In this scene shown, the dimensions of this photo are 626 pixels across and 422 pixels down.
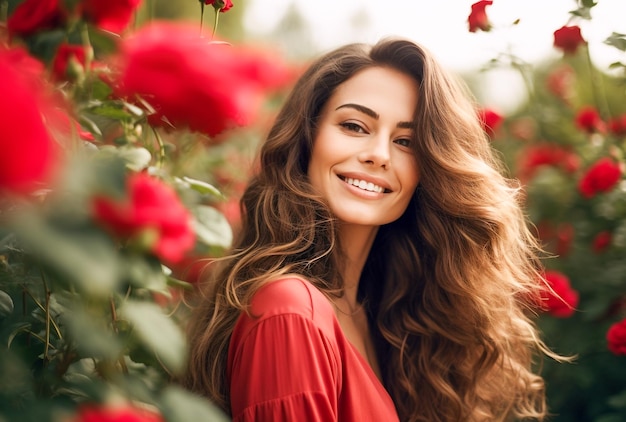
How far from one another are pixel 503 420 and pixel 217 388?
4.43ft

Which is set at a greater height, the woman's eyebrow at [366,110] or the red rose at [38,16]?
the red rose at [38,16]

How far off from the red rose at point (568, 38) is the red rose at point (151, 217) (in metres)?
1.84

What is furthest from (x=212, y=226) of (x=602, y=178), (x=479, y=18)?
(x=602, y=178)

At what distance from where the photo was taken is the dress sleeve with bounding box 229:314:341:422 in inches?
61.3

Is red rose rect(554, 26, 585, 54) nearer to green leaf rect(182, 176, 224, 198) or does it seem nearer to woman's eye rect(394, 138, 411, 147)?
woman's eye rect(394, 138, 411, 147)

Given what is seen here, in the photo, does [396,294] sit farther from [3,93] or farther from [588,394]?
[3,93]

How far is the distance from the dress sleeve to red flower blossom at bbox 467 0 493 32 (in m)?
1.18

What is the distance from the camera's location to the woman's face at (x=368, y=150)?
2.02 m

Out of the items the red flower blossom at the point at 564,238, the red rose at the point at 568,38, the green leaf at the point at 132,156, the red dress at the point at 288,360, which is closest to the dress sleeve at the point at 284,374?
the red dress at the point at 288,360

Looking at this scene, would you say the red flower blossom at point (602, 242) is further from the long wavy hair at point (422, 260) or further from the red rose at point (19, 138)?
the red rose at point (19, 138)

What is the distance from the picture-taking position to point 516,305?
255cm

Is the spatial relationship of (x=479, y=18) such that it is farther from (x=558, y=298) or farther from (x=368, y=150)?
(x=558, y=298)

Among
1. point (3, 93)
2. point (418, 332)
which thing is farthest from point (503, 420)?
point (3, 93)

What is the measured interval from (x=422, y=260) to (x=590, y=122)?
110 cm
